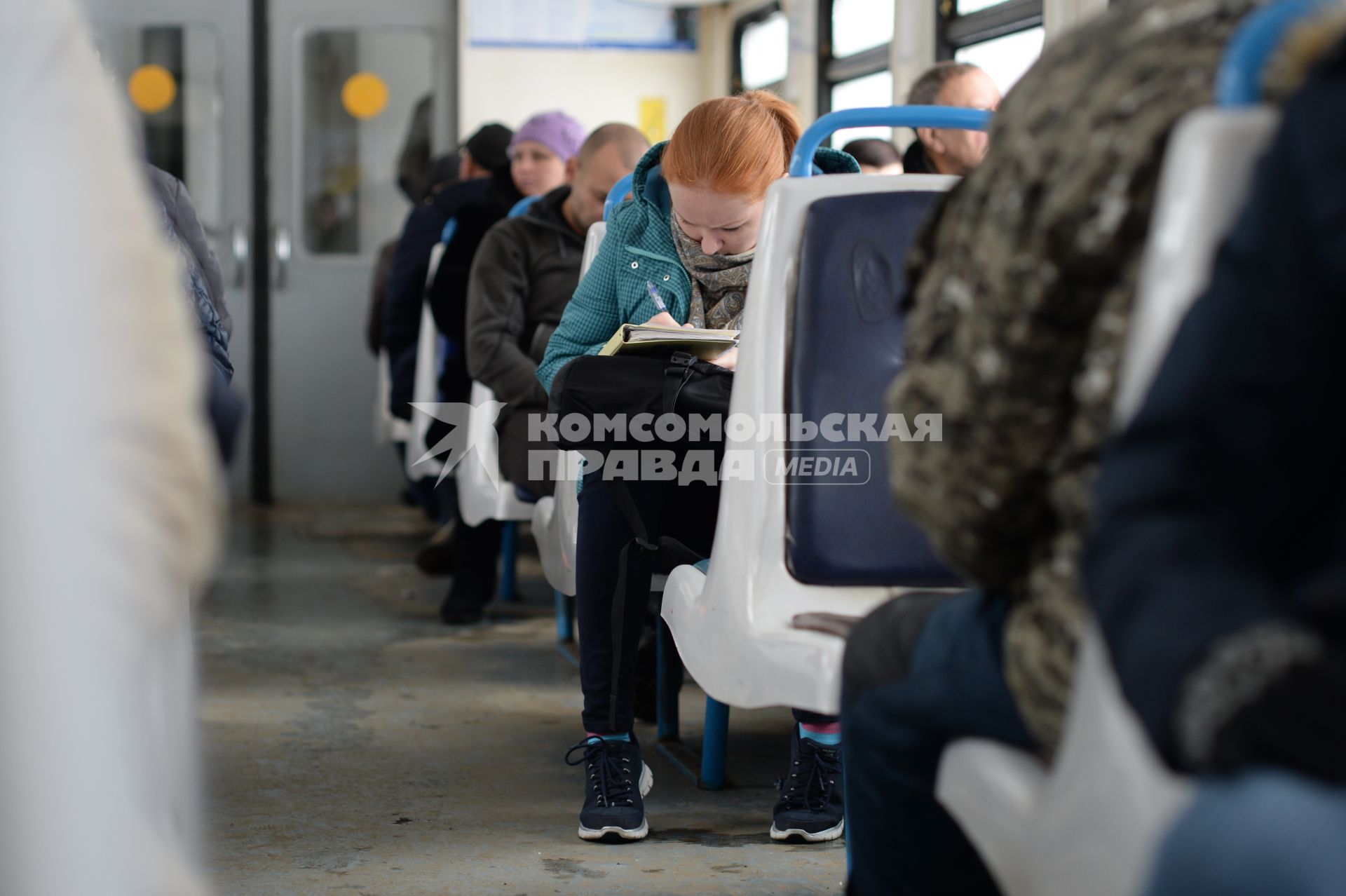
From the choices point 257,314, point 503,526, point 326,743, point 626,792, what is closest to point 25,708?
point 626,792

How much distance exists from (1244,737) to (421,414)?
4.37 meters

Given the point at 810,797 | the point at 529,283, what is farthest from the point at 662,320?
the point at 529,283

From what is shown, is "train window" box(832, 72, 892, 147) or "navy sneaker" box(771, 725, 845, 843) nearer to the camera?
"navy sneaker" box(771, 725, 845, 843)

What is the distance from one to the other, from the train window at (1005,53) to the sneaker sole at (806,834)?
2734 millimetres

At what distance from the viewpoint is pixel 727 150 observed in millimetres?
2271

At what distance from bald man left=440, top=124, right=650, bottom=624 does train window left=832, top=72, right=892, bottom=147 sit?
1.89m

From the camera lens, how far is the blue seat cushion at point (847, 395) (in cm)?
187

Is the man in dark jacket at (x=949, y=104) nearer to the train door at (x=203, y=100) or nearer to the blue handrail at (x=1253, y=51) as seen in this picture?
the blue handrail at (x=1253, y=51)

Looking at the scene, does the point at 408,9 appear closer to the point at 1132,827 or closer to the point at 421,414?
the point at 421,414

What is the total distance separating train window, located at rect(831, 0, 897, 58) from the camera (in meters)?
5.37

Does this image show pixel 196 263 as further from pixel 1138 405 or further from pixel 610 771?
pixel 1138 405

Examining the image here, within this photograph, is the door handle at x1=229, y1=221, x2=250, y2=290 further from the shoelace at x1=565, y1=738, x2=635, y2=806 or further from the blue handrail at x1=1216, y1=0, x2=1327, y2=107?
the blue handrail at x1=1216, y1=0, x2=1327, y2=107

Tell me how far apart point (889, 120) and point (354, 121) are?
526 centimetres

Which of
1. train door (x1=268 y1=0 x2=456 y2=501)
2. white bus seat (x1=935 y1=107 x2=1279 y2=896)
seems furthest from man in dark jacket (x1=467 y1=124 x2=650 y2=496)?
train door (x1=268 y1=0 x2=456 y2=501)
